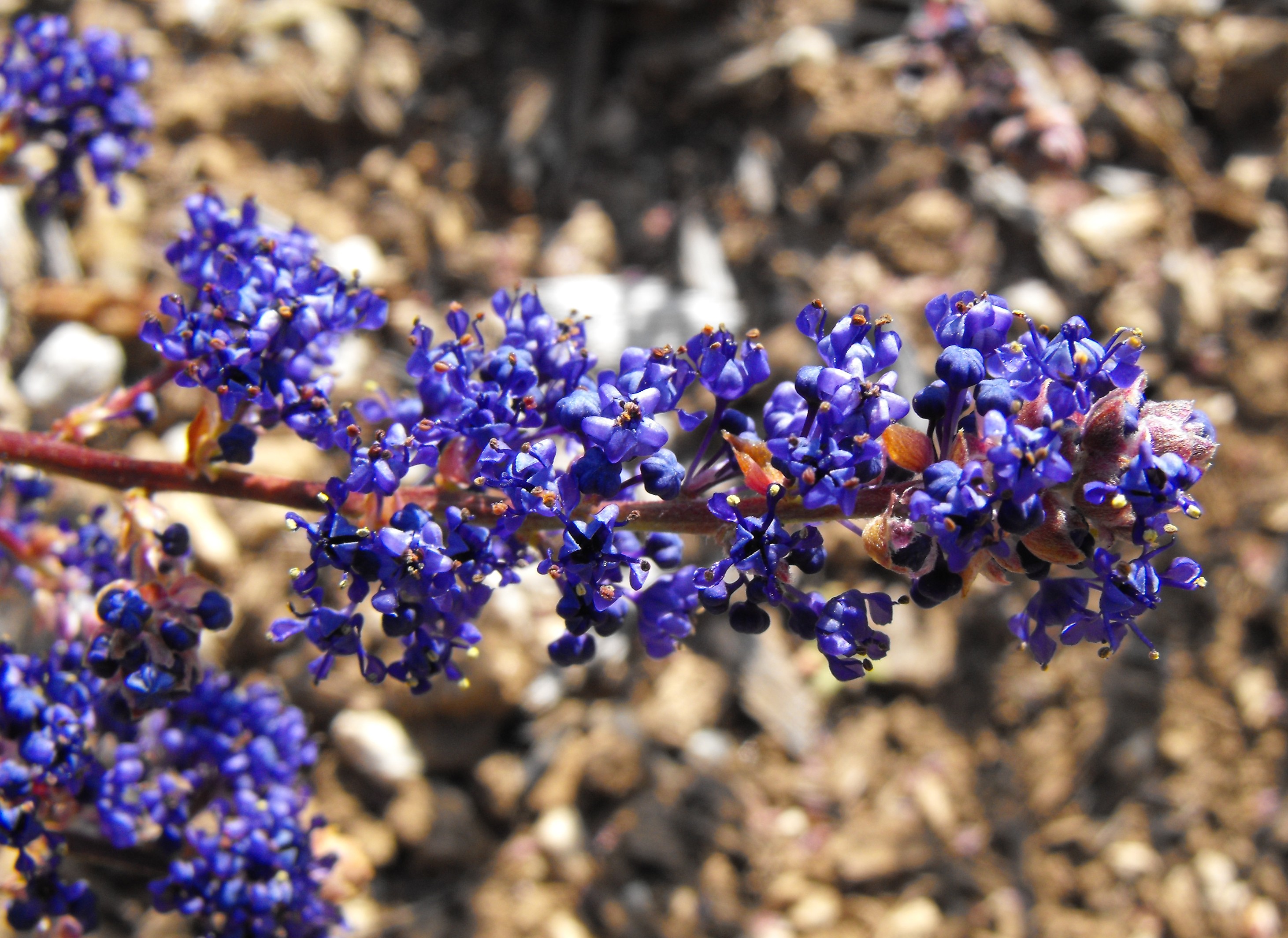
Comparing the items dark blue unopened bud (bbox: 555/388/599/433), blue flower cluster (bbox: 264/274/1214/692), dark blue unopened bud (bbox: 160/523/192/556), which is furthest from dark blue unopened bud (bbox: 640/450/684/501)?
dark blue unopened bud (bbox: 160/523/192/556)

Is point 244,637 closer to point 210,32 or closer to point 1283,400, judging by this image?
point 210,32

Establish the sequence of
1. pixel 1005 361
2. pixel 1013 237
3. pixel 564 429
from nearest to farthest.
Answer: pixel 1005 361 → pixel 564 429 → pixel 1013 237

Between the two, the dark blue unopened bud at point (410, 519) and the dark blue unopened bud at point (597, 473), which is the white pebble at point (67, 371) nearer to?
the dark blue unopened bud at point (410, 519)

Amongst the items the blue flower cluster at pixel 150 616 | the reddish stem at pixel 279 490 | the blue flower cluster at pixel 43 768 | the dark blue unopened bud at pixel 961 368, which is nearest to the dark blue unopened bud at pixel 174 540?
the blue flower cluster at pixel 150 616

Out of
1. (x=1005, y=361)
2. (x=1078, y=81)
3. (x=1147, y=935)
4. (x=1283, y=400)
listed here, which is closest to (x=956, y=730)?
(x=1147, y=935)

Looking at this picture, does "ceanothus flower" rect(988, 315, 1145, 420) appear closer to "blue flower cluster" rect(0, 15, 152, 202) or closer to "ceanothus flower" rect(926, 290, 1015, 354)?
"ceanothus flower" rect(926, 290, 1015, 354)

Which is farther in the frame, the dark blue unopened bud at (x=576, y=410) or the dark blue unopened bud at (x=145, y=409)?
the dark blue unopened bud at (x=145, y=409)
